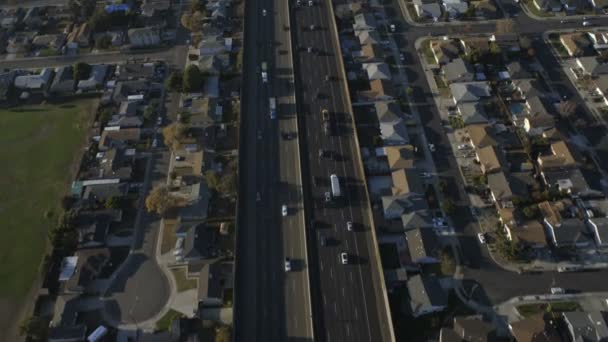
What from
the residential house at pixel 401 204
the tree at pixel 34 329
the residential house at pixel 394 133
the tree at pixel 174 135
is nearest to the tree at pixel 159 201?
the tree at pixel 174 135

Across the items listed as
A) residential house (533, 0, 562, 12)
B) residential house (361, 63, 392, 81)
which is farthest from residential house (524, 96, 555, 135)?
residential house (533, 0, 562, 12)

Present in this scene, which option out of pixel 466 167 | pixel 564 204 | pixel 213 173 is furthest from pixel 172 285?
pixel 564 204

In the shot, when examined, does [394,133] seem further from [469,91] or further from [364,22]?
[364,22]

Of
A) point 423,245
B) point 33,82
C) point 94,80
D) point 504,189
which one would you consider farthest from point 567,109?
point 33,82

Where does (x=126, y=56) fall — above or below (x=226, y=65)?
above

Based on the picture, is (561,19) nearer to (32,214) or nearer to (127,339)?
(127,339)

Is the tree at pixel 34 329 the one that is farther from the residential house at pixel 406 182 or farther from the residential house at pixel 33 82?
the residential house at pixel 33 82
